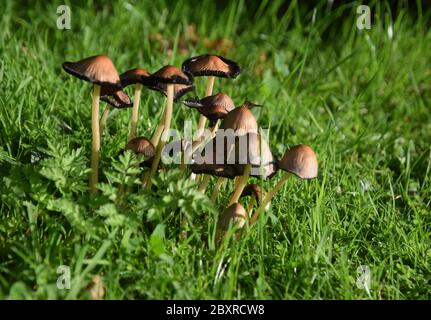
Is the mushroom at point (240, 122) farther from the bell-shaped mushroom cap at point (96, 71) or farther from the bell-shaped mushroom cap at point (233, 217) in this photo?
the bell-shaped mushroom cap at point (96, 71)

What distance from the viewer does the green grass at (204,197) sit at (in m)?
2.06

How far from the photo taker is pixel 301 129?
3525 millimetres

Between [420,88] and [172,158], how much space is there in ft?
8.46

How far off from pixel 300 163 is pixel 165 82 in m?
0.55

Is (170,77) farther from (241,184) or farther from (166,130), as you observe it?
(241,184)

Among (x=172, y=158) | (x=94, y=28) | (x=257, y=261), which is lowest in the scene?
(x=257, y=261)

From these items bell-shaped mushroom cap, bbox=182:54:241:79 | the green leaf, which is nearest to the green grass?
the green leaf

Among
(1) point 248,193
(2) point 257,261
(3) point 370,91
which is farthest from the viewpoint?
(3) point 370,91

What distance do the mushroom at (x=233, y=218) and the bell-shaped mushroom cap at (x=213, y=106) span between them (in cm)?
34

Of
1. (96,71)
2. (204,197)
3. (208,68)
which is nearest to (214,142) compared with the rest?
(204,197)

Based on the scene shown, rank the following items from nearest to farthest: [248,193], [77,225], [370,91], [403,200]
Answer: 1. [77,225]
2. [248,193]
3. [403,200]
4. [370,91]

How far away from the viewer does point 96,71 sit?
206cm
